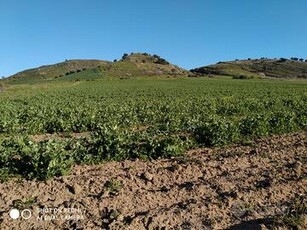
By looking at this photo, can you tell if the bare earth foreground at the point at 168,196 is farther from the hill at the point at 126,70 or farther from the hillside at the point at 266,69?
the hillside at the point at 266,69

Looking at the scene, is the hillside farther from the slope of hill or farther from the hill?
the slope of hill

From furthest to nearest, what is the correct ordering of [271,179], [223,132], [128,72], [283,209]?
[128,72] < [223,132] < [271,179] < [283,209]

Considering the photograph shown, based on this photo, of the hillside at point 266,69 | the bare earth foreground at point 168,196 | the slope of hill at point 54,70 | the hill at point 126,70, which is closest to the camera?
the bare earth foreground at point 168,196

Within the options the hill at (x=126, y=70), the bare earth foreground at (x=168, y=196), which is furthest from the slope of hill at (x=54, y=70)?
the bare earth foreground at (x=168, y=196)

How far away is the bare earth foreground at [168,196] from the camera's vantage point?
7289 millimetres

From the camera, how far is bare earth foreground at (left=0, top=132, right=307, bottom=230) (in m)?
7.29

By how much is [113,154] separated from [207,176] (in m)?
3.11

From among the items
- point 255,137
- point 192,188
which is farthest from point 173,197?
point 255,137

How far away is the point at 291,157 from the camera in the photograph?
11.9 meters

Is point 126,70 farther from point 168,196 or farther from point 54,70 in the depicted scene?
point 168,196

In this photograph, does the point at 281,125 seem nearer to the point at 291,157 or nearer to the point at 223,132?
the point at 223,132

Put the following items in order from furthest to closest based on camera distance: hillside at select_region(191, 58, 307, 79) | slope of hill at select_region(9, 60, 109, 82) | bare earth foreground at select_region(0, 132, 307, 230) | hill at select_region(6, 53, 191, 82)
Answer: slope of hill at select_region(9, 60, 109, 82) → hillside at select_region(191, 58, 307, 79) → hill at select_region(6, 53, 191, 82) → bare earth foreground at select_region(0, 132, 307, 230)

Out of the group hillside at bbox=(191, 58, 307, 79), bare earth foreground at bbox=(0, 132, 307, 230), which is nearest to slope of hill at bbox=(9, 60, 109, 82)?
hillside at bbox=(191, 58, 307, 79)

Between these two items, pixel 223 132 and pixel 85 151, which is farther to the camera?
pixel 223 132
